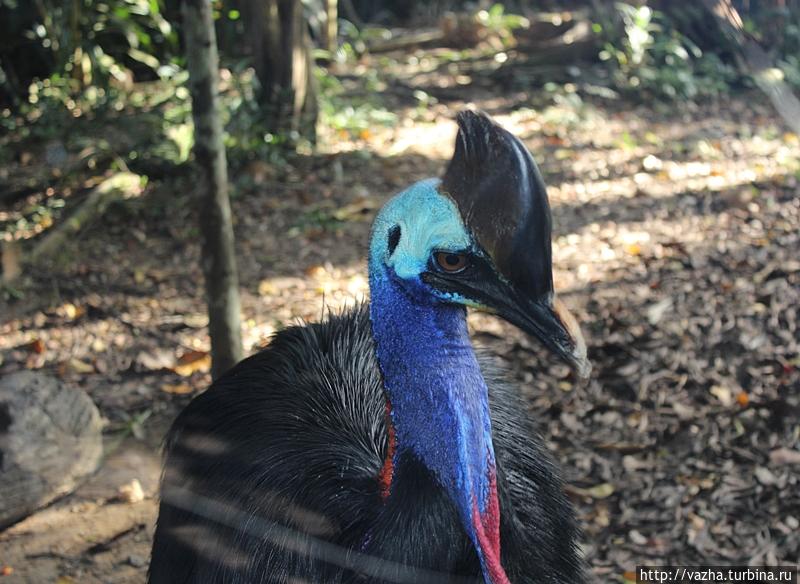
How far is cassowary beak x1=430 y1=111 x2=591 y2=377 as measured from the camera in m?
1.57

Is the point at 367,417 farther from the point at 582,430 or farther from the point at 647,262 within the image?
the point at 647,262

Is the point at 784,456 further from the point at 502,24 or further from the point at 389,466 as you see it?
the point at 502,24

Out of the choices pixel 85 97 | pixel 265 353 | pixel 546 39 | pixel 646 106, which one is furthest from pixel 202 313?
pixel 546 39

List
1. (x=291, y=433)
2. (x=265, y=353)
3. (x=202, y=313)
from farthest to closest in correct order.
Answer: (x=202, y=313), (x=265, y=353), (x=291, y=433)

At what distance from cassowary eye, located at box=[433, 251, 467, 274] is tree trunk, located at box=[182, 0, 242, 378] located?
1.56m

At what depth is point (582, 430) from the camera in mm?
3357

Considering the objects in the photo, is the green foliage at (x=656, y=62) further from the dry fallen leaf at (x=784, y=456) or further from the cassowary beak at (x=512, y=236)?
the cassowary beak at (x=512, y=236)

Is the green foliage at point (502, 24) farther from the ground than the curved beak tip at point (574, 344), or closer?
closer

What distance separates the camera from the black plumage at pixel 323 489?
175 centimetres

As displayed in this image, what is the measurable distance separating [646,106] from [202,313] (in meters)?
3.95

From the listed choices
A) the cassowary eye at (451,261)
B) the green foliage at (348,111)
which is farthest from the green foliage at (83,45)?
the cassowary eye at (451,261)

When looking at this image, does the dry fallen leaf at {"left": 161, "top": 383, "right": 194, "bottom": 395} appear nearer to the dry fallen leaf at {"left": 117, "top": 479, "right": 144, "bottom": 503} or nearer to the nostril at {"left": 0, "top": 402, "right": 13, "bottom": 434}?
the dry fallen leaf at {"left": 117, "top": 479, "right": 144, "bottom": 503}

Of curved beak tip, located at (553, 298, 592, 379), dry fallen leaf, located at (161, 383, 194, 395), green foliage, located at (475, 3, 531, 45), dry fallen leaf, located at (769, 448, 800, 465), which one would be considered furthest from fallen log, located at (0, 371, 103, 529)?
green foliage, located at (475, 3, 531, 45)

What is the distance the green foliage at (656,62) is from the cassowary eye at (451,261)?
215 inches
